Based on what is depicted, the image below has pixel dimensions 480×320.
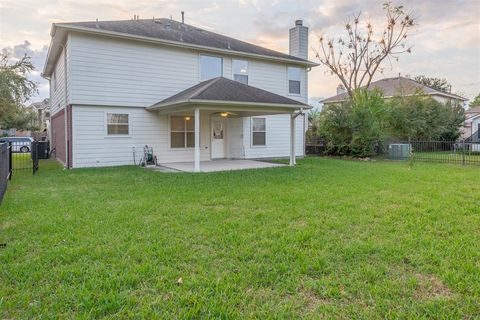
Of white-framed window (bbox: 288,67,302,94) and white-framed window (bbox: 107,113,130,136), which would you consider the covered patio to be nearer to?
white-framed window (bbox: 107,113,130,136)

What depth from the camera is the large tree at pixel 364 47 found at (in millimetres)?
25372

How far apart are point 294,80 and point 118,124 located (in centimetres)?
907

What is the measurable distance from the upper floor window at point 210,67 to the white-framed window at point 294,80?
3.98 m

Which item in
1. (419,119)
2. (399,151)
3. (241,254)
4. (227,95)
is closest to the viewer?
(241,254)

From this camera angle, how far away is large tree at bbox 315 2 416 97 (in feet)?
83.2

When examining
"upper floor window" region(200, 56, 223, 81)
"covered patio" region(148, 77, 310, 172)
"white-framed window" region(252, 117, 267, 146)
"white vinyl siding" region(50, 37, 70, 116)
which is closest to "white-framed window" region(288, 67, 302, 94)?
"white-framed window" region(252, 117, 267, 146)

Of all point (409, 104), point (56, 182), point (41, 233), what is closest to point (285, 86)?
point (409, 104)

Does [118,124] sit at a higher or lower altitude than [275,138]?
higher

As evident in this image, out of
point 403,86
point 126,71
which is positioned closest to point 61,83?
point 126,71

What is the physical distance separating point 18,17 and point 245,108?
10080mm

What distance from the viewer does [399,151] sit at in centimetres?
1692

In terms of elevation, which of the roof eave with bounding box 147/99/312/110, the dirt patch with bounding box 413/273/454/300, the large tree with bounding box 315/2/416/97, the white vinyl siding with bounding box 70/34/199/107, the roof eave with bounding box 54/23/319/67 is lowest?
the dirt patch with bounding box 413/273/454/300

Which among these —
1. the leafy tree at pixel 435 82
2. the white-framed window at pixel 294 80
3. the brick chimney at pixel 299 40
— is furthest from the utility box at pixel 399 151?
the leafy tree at pixel 435 82

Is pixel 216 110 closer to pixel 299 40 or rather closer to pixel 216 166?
pixel 216 166
